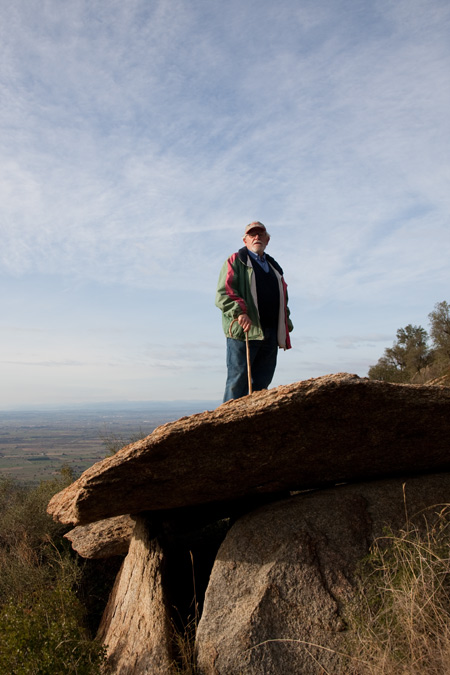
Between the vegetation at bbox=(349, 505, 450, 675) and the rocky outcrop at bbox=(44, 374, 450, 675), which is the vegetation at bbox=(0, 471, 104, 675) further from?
the vegetation at bbox=(349, 505, 450, 675)

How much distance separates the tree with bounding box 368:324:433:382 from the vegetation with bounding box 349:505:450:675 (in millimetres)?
31968

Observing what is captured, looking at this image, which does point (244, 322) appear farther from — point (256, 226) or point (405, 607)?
point (405, 607)

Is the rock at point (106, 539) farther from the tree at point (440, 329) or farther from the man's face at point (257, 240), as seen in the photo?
the tree at point (440, 329)

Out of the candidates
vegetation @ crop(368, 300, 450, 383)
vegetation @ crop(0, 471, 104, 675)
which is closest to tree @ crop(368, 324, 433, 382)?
vegetation @ crop(368, 300, 450, 383)

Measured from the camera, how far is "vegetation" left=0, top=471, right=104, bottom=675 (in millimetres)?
4379

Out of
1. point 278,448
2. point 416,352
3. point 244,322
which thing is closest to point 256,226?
point 244,322

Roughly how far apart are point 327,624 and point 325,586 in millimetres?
303

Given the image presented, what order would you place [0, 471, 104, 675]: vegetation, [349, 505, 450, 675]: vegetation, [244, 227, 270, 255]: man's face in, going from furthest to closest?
[244, 227, 270, 255]: man's face, [0, 471, 104, 675]: vegetation, [349, 505, 450, 675]: vegetation

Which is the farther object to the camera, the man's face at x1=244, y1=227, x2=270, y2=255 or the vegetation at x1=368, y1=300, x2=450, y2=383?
the vegetation at x1=368, y1=300, x2=450, y2=383

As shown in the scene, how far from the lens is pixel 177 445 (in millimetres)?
4480

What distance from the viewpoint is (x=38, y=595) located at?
6340 millimetres

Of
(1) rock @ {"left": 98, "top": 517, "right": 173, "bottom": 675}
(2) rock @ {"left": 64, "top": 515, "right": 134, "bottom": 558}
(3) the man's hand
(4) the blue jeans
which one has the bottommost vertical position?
(1) rock @ {"left": 98, "top": 517, "right": 173, "bottom": 675}

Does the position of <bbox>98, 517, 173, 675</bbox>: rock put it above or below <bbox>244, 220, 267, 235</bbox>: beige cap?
below

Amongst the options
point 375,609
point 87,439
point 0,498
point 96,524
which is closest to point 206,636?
point 375,609
